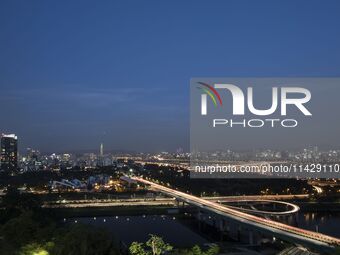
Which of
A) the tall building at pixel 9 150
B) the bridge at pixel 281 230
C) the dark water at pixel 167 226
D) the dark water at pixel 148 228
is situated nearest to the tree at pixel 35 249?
the dark water at pixel 148 228

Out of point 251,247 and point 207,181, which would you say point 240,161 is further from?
point 207,181

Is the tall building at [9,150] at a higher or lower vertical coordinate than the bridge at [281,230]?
higher

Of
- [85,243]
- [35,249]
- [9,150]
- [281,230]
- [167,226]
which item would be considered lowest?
[167,226]

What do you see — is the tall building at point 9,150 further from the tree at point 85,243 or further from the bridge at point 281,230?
the tree at point 85,243

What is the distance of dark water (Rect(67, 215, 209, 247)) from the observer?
28.6 feet

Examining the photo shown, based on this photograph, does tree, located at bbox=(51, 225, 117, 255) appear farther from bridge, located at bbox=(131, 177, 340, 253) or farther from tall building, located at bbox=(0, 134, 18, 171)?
tall building, located at bbox=(0, 134, 18, 171)

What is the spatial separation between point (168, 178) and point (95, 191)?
13.3 feet

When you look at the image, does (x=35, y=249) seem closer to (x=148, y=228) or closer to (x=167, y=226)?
(x=148, y=228)

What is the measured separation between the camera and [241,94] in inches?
235

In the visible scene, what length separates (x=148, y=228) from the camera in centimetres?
1009

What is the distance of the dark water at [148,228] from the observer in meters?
8.71

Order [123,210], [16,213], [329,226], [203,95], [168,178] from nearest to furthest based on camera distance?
[203,95] → [16,213] → [329,226] → [123,210] → [168,178]

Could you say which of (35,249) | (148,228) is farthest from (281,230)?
(35,249)

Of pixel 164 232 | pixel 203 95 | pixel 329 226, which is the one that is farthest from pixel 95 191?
pixel 203 95
